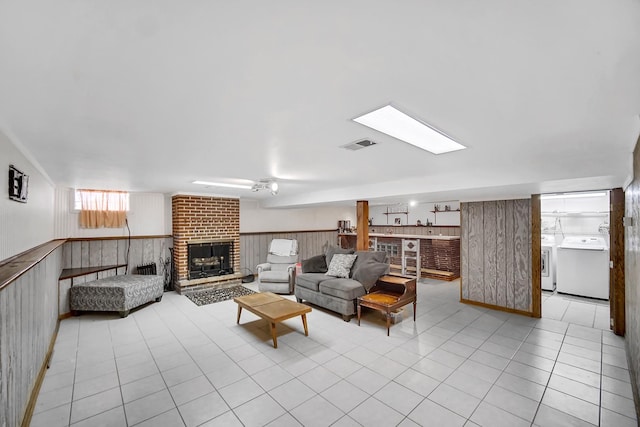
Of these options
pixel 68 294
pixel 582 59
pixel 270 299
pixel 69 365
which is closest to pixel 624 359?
pixel 582 59

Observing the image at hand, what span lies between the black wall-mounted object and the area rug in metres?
3.15

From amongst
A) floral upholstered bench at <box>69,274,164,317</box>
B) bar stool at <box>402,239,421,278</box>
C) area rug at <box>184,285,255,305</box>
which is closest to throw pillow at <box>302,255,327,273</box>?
area rug at <box>184,285,255,305</box>

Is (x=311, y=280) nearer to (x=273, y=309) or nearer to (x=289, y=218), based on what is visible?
(x=273, y=309)

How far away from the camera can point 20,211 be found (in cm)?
249

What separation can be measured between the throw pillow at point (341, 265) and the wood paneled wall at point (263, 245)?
3116 millimetres

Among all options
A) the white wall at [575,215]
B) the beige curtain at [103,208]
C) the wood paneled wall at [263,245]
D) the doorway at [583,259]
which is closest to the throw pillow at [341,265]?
the doorway at [583,259]

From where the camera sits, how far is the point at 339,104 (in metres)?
1.55

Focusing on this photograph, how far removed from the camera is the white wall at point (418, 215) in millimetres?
7582

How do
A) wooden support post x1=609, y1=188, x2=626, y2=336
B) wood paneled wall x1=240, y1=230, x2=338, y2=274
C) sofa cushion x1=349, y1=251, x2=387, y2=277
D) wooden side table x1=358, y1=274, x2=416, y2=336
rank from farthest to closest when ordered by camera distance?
wood paneled wall x1=240, y1=230, x2=338, y2=274, sofa cushion x1=349, y1=251, x2=387, y2=277, wooden side table x1=358, y1=274, x2=416, y2=336, wooden support post x1=609, y1=188, x2=626, y2=336

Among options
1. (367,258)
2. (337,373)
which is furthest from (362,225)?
(337,373)

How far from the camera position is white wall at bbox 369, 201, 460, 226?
7582 millimetres

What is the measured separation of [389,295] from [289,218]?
186 inches

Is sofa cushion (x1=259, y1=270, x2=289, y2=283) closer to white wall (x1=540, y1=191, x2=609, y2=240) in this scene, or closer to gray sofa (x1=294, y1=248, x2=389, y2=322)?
gray sofa (x1=294, y1=248, x2=389, y2=322)

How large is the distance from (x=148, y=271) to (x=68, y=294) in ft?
4.83
